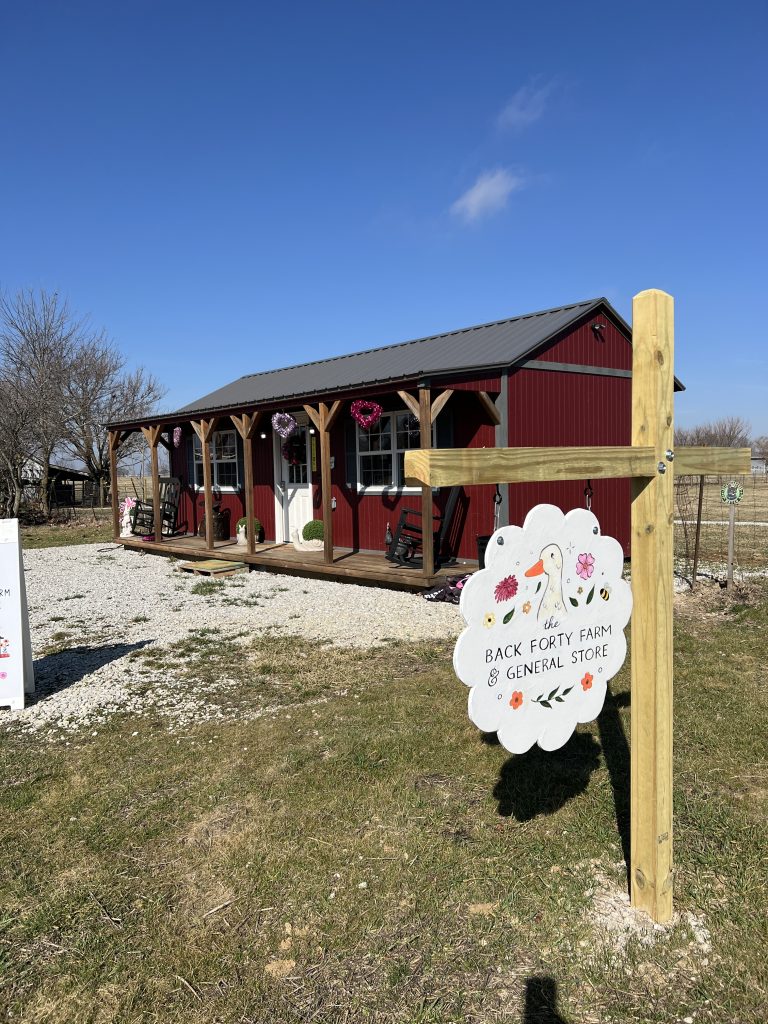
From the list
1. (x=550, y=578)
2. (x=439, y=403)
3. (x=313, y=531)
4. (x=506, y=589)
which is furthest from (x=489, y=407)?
(x=506, y=589)

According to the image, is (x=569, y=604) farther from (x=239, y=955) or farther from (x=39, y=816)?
(x=39, y=816)

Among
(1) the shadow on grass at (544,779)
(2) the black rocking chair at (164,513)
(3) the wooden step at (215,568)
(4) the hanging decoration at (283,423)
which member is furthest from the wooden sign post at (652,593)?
(2) the black rocking chair at (164,513)

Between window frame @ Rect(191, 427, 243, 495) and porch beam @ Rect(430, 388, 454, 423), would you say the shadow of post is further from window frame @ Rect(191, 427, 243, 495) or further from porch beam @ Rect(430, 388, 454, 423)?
window frame @ Rect(191, 427, 243, 495)

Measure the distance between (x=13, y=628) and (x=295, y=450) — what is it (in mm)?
7106

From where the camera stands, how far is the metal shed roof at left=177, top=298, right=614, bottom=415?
8766mm

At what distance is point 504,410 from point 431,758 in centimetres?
574

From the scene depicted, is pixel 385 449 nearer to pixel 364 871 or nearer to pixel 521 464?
pixel 364 871

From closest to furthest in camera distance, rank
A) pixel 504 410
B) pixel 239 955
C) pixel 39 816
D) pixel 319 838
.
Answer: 1. pixel 239 955
2. pixel 319 838
3. pixel 39 816
4. pixel 504 410

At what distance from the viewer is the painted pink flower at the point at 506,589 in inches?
79.5

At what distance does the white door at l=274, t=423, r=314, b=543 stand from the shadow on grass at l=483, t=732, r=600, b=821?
815cm

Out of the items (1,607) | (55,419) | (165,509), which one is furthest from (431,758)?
(55,419)

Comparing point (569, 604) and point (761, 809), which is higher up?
point (569, 604)

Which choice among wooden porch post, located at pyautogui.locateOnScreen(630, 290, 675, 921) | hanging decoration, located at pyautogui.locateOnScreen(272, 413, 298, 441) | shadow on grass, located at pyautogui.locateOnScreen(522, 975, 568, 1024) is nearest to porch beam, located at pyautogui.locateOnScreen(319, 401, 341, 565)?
hanging decoration, located at pyautogui.locateOnScreen(272, 413, 298, 441)

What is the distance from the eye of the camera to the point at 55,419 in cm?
2172
